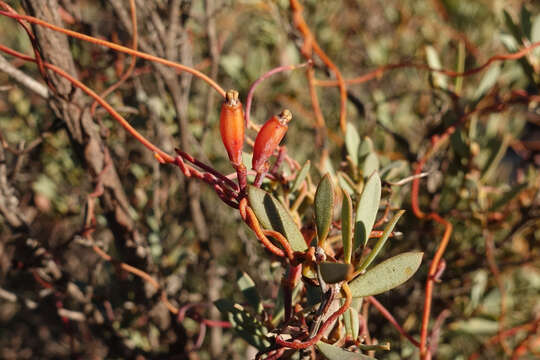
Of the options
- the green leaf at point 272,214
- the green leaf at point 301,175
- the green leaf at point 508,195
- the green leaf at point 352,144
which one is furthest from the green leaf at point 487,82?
the green leaf at point 272,214

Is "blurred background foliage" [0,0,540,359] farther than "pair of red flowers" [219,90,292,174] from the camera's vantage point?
Yes

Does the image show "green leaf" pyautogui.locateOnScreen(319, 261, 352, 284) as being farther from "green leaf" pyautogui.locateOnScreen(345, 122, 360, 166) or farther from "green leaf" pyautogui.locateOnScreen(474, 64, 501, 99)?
"green leaf" pyautogui.locateOnScreen(474, 64, 501, 99)

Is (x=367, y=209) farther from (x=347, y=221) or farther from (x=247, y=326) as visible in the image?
(x=247, y=326)

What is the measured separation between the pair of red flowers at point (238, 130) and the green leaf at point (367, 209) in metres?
0.10

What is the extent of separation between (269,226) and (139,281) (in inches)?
18.8

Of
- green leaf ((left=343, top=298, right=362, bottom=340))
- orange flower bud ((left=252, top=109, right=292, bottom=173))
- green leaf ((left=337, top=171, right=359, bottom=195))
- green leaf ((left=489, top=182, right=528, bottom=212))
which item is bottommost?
green leaf ((left=343, top=298, right=362, bottom=340))

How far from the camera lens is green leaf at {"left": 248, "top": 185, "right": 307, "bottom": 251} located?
1.34 feet

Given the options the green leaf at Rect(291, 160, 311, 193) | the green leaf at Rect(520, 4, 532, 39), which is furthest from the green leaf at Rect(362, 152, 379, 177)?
the green leaf at Rect(520, 4, 532, 39)

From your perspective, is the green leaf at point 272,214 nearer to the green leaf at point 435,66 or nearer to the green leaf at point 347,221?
the green leaf at point 347,221

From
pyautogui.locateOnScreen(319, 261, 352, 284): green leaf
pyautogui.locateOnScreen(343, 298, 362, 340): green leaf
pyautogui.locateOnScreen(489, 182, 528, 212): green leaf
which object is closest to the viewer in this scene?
pyautogui.locateOnScreen(319, 261, 352, 284): green leaf

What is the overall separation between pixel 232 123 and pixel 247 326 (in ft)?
0.86

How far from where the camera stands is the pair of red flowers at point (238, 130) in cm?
41

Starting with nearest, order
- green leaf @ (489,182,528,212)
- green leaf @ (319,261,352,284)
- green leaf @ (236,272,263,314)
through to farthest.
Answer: green leaf @ (319,261,352,284), green leaf @ (236,272,263,314), green leaf @ (489,182,528,212)

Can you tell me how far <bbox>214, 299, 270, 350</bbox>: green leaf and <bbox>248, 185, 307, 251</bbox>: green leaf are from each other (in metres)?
0.16
